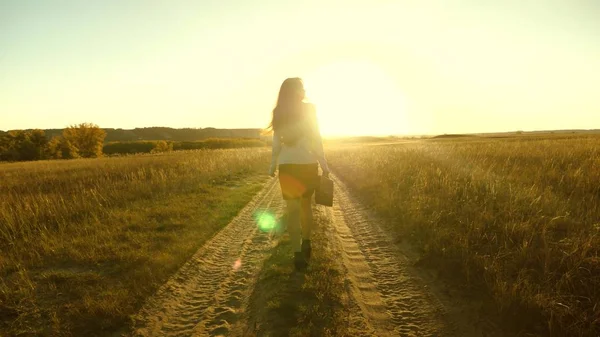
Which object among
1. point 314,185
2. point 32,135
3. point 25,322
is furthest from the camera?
point 32,135

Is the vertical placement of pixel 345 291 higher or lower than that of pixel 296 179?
lower

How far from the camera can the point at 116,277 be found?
476 cm

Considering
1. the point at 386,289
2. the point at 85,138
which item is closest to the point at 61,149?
the point at 85,138

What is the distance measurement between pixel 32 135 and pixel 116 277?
269ft

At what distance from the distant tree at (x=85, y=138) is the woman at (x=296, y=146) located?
83.1m

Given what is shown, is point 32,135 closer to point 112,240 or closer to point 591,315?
point 112,240

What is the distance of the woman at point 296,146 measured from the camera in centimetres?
474

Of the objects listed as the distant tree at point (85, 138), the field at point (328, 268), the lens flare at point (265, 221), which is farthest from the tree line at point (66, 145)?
the field at point (328, 268)

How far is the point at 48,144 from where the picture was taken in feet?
218

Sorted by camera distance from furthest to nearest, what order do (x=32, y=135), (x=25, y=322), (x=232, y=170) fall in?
1. (x=32, y=135)
2. (x=232, y=170)
3. (x=25, y=322)

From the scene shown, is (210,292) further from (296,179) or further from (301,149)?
(301,149)

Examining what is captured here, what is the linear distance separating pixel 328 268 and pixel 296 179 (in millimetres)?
1475

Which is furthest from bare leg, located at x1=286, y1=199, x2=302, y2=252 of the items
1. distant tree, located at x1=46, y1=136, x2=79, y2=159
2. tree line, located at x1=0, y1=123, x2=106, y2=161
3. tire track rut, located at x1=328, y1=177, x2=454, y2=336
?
distant tree, located at x1=46, y1=136, x2=79, y2=159

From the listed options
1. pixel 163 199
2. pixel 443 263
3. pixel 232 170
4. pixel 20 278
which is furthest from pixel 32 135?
pixel 443 263
